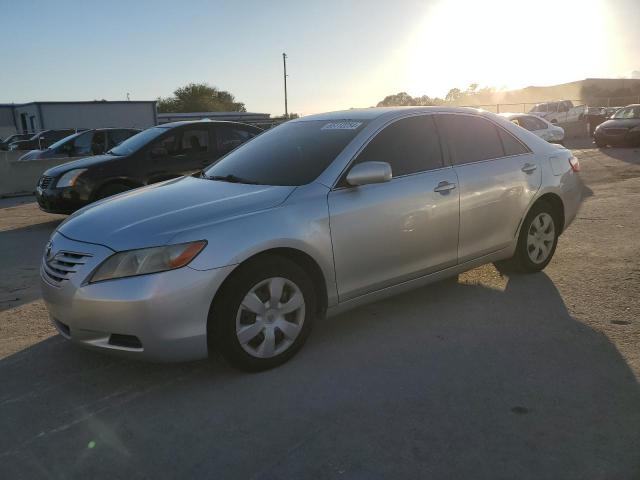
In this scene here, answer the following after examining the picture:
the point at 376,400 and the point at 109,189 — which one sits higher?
the point at 109,189

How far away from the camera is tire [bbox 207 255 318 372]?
3.17m

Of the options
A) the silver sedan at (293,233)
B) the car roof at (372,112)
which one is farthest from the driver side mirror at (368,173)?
the car roof at (372,112)

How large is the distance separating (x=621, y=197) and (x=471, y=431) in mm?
7701

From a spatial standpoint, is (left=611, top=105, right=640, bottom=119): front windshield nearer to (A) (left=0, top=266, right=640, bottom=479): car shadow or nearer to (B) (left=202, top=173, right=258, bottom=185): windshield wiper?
(A) (left=0, top=266, right=640, bottom=479): car shadow

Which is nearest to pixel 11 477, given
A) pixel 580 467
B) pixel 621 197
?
pixel 580 467

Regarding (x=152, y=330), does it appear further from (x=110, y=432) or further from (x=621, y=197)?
(x=621, y=197)

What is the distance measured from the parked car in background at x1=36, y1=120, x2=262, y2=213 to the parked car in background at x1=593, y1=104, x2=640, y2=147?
50.1 feet

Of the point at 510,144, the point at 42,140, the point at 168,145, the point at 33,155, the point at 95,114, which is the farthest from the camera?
the point at 95,114

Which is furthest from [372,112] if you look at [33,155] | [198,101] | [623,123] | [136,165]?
[198,101]

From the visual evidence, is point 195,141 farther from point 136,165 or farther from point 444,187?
point 444,187

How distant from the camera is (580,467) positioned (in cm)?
241

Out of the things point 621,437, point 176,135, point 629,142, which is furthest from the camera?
point 629,142

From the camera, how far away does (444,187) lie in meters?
4.16

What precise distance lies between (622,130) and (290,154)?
17981mm
